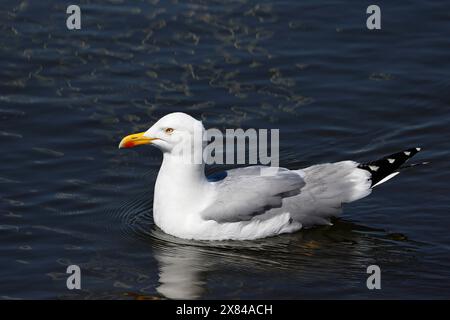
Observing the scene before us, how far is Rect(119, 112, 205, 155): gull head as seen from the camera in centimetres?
1045

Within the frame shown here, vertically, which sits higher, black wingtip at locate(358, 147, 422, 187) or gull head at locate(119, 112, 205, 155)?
gull head at locate(119, 112, 205, 155)

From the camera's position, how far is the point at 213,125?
12883 millimetres

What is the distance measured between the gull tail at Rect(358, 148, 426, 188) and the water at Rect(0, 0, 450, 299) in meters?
0.35

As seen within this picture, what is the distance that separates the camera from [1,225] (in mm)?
10828

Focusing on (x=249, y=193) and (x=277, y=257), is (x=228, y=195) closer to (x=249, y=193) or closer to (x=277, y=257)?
(x=249, y=193)

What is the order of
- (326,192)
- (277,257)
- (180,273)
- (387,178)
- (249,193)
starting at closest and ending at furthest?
(180,273), (277,257), (249,193), (326,192), (387,178)

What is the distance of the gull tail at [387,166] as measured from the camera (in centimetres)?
1129

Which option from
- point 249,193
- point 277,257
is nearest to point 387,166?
point 249,193

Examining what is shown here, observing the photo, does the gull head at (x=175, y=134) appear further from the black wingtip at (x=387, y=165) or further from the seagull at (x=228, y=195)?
the black wingtip at (x=387, y=165)

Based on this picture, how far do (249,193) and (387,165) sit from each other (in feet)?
5.29

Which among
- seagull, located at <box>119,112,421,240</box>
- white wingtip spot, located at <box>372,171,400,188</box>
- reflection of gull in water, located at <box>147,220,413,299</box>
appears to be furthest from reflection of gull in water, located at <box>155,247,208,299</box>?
white wingtip spot, located at <box>372,171,400,188</box>

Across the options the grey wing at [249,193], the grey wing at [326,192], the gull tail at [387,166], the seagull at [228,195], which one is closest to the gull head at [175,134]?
the seagull at [228,195]

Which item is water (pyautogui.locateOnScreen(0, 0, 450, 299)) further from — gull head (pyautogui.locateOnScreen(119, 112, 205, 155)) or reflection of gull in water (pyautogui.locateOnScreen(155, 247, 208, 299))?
gull head (pyautogui.locateOnScreen(119, 112, 205, 155))

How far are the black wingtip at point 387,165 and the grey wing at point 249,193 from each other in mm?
788
